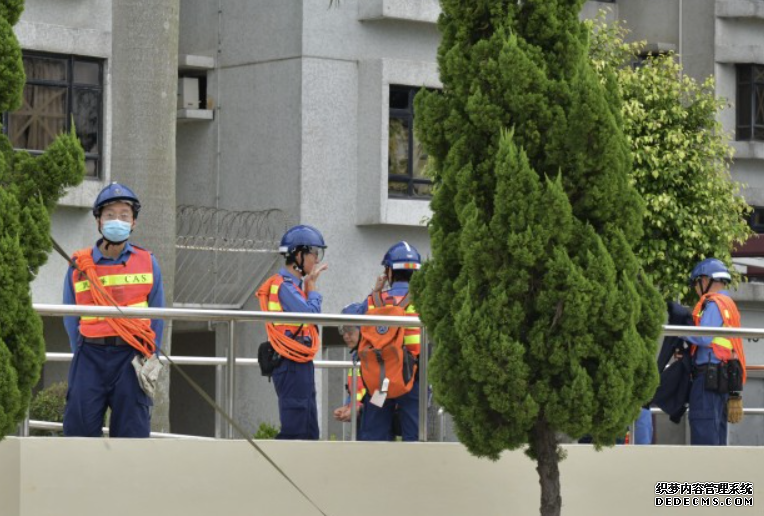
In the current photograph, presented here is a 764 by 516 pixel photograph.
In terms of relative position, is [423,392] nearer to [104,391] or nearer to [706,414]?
[104,391]

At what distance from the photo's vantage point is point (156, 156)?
13.7m

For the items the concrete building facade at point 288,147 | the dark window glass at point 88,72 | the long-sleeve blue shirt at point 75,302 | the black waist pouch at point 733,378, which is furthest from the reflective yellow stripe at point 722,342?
the dark window glass at point 88,72

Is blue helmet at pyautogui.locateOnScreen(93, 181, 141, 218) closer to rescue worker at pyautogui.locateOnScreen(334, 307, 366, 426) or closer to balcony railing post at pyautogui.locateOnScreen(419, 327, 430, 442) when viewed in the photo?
rescue worker at pyautogui.locateOnScreen(334, 307, 366, 426)

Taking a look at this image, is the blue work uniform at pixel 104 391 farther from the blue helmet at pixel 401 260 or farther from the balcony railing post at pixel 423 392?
the blue helmet at pixel 401 260

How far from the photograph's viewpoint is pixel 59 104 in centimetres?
2131

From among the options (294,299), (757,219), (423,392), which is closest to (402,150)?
(757,219)

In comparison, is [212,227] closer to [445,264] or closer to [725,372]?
[725,372]

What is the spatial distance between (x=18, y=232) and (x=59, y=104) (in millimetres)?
12998

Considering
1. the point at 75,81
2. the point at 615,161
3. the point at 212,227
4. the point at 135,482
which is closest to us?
the point at 615,161

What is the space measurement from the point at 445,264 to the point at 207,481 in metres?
1.90

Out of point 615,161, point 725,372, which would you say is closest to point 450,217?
point 615,161

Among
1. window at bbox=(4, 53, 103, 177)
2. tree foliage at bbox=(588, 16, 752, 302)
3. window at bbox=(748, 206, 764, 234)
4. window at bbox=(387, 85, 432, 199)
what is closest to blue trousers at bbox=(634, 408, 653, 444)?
tree foliage at bbox=(588, 16, 752, 302)

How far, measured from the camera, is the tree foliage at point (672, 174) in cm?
2216

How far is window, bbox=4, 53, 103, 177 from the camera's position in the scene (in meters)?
21.1
